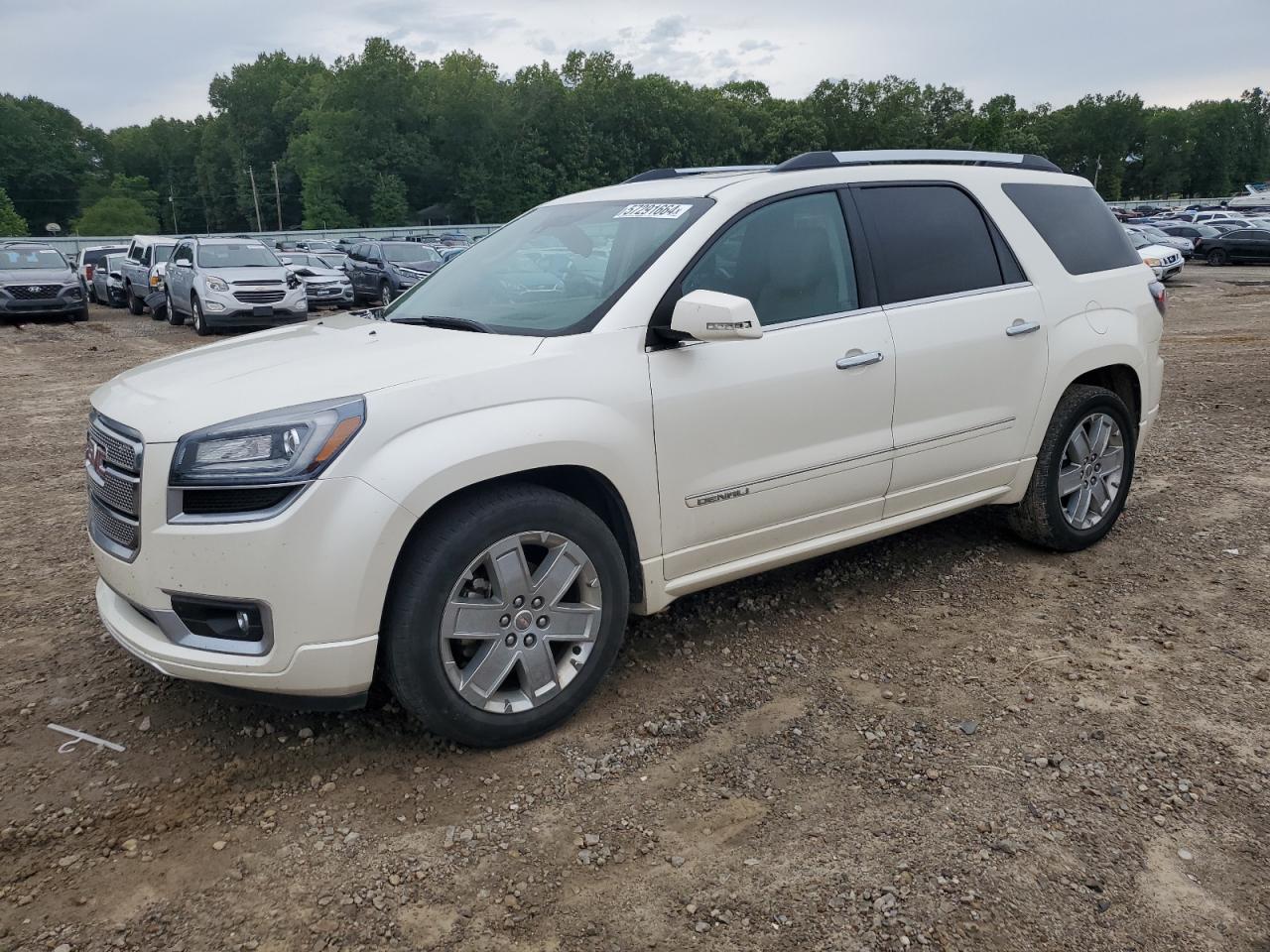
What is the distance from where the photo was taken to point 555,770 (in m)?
3.18

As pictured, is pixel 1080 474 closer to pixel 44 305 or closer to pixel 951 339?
pixel 951 339

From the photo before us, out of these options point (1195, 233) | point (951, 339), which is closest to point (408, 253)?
point (951, 339)

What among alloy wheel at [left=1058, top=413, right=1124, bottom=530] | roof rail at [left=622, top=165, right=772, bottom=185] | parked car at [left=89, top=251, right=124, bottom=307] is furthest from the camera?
parked car at [left=89, top=251, right=124, bottom=307]

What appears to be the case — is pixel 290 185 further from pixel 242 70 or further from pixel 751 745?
pixel 751 745

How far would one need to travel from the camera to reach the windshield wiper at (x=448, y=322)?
141 inches

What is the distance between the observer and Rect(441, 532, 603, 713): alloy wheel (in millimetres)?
3102

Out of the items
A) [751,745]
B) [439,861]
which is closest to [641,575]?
[751,745]

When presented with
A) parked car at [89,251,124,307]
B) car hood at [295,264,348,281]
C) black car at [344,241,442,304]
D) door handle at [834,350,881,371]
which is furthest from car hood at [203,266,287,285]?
door handle at [834,350,881,371]

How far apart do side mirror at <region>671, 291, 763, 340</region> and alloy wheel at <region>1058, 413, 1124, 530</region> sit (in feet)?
7.51

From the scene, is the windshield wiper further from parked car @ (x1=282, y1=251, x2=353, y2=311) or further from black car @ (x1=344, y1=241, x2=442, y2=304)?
parked car @ (x1=282, y1=251, x2=353, y2=311)

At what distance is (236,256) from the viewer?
18359 millimetres

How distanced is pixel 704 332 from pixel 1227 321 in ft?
54.2

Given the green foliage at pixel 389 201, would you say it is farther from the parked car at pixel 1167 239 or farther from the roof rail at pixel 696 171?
the roof rail at pixel 696 171

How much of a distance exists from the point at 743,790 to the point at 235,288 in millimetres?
16539
